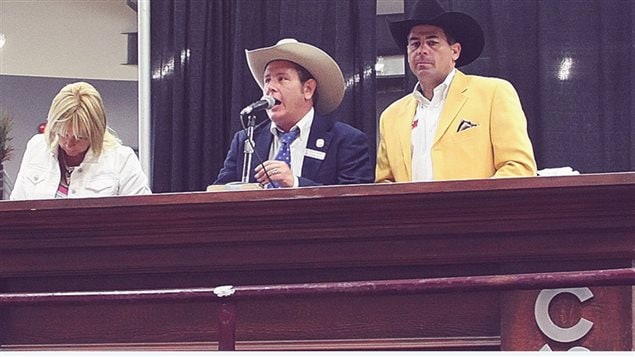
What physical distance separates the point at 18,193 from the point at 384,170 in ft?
3.57

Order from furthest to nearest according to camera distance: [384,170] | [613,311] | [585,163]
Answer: [585,163] < [384,170] < [613,311]

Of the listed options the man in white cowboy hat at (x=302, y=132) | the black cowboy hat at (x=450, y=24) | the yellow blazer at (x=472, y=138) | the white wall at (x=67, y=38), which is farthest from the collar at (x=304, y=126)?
the white wall at (x=67, y=38)

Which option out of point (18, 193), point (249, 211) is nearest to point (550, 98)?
point (18, 193)

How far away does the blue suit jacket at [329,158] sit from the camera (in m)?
2.69

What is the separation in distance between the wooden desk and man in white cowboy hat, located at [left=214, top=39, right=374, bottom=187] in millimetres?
871

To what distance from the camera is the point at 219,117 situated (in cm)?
419

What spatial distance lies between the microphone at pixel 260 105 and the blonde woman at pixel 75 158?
1.72 feet

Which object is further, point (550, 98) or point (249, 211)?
point (550, 98)

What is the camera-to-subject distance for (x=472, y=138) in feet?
8.54

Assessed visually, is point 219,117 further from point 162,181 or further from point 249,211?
point 249,211

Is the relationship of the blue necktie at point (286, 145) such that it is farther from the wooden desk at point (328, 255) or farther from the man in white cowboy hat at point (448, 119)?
the wooden desk at point (328, 255)

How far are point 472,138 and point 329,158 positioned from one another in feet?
1.31

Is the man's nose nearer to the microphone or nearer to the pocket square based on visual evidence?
the microphone

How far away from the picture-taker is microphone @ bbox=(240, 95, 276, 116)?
2.28 metres
